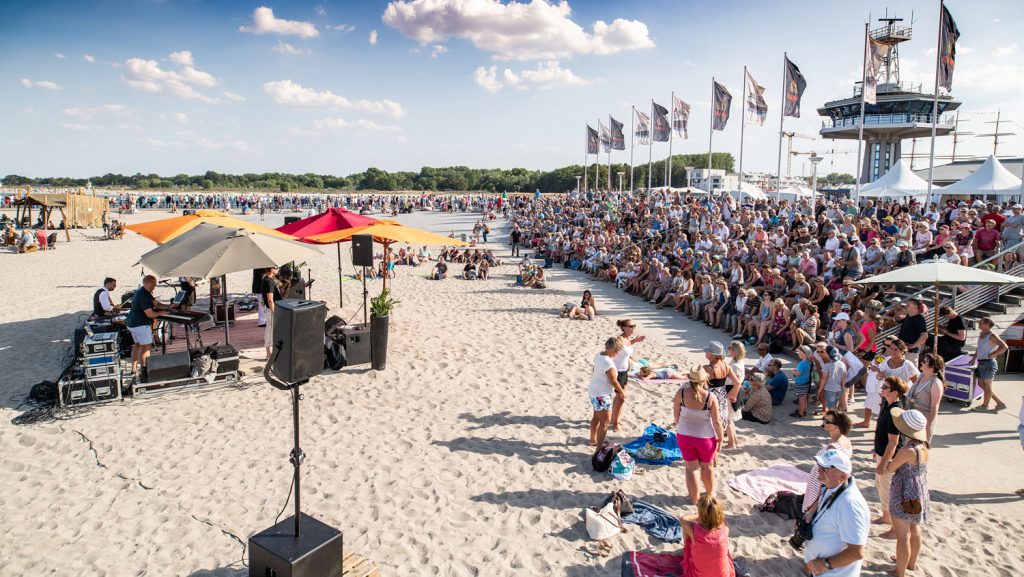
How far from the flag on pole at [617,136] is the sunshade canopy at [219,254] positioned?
1287 inches

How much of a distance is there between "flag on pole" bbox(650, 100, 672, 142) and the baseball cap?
28427mm

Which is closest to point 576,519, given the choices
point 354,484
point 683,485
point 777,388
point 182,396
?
point 683,485

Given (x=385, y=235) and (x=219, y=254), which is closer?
(x=219, y=254)

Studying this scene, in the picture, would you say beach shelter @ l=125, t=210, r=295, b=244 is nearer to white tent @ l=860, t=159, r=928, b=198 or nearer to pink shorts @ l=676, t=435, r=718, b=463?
pink shorts @ l=676, t=435, r=718, b=463

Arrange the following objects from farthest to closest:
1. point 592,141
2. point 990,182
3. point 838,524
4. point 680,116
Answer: point 592,141, point 680,116, point 990,182, point 838,524

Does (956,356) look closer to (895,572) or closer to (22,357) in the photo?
(895,572)

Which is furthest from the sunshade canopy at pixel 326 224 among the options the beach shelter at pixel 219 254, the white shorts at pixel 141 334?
the white shorts at pixel 141 334

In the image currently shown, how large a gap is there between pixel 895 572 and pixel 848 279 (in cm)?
844

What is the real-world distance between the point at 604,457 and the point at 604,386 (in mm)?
780

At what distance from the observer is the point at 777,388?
8.44m

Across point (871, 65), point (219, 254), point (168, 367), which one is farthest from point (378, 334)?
point (871, 65)

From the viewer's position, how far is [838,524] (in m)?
3.78

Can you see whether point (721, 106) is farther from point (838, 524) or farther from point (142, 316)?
point (838, 524)

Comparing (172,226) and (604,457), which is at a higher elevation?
(172,226)
